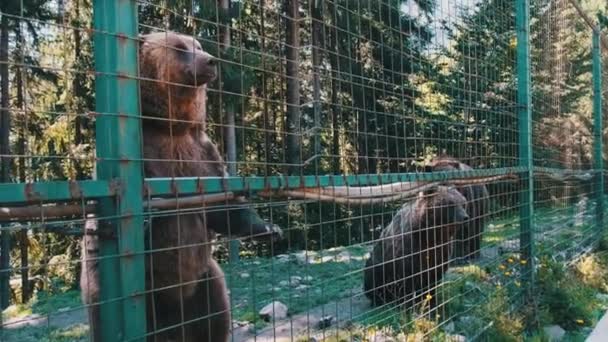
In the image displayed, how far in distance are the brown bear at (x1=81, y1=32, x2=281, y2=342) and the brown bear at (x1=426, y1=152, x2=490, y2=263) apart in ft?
6.86

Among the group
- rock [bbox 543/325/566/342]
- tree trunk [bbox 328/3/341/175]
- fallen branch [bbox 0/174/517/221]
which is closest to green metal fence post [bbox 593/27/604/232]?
tree trunk [bbox 328/3/341/175]

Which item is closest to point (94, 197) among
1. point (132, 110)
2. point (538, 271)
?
point (132, 110)

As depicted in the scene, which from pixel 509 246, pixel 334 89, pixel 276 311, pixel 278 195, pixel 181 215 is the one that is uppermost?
pixel 334 89

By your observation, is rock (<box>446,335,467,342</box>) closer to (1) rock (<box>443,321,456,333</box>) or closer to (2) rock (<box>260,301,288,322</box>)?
(1) rock (<box>443,321,456,333</box>)

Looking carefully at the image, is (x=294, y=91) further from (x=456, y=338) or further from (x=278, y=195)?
(x=278, y=195)

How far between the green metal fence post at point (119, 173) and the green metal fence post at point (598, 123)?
9001 mm

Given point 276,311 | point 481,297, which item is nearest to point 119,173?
point 276,311

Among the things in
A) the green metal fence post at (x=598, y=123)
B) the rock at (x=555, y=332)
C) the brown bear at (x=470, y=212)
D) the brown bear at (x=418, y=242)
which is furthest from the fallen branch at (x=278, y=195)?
the green metal fence post at (x=598, y=123)

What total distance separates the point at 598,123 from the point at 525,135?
4.70m

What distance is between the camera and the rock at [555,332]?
5.31m

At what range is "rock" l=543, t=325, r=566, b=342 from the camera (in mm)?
5305

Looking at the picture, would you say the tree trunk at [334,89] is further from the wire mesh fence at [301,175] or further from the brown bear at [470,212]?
the brown bear at [470,212]

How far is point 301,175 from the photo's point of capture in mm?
2852

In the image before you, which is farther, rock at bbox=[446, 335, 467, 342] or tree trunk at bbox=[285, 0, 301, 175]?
rock at bbox=[446, 335, 467, 342]
